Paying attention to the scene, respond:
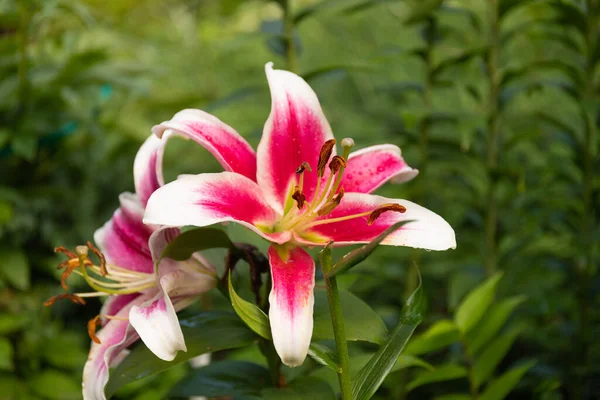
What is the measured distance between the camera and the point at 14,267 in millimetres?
1108

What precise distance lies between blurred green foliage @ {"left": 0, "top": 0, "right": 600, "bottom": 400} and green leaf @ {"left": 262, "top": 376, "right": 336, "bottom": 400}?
0.11m

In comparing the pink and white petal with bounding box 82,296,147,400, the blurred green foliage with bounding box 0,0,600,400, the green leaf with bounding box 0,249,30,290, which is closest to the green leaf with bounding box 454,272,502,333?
the blurred green foliage with bounding box 0,0,600,400

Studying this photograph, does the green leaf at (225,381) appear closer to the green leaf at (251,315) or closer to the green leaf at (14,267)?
the green leaf at (251,315)

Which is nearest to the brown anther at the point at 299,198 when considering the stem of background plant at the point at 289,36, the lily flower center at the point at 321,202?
the lily flower center at the point at 321,202

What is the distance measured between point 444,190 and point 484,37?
0.29 meters

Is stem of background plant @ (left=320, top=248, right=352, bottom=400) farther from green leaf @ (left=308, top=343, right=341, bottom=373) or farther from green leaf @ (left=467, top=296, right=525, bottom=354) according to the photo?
green leaf @ (left=467, top=296, right=525, bottom=354)

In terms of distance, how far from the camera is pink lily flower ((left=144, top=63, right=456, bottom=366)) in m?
0.38

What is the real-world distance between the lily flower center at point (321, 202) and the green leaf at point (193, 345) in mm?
79

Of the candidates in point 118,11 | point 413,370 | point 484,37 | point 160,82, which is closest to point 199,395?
point 413,370

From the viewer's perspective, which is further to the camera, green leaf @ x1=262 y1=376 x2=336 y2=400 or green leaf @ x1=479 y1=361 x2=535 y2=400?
green leaf @ x1=479 y1=361 x2=535 y2=400

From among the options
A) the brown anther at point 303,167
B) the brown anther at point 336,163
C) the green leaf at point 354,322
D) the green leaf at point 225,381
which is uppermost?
the brown anther at point 336,163

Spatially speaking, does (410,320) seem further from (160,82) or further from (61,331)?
(160,82)

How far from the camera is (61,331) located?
1.22 metres

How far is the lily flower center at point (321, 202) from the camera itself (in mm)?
413
